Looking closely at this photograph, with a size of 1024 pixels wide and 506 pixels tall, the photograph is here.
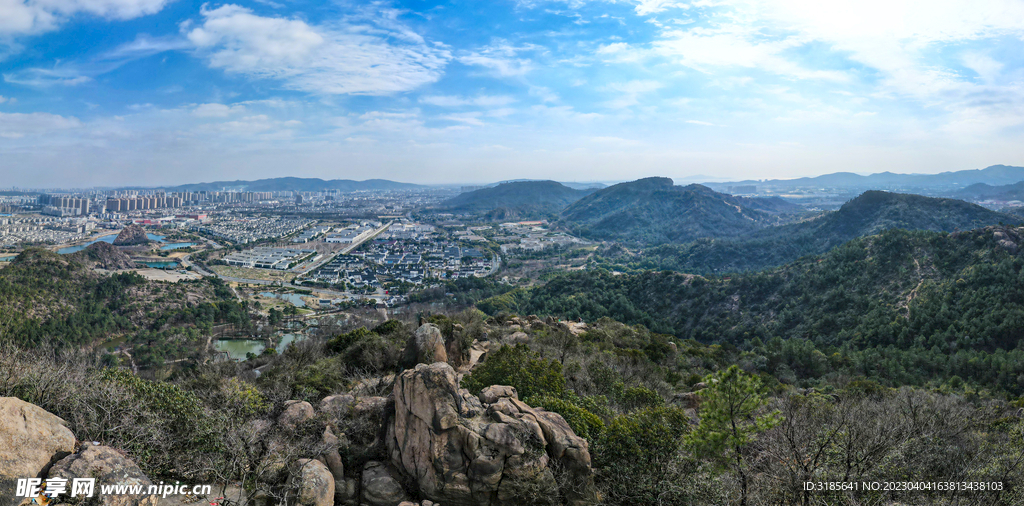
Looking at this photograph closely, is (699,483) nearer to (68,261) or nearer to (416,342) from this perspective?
(416,342)

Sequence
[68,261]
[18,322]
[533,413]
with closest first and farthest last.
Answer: [533,413] < [18,322] < [68,261]

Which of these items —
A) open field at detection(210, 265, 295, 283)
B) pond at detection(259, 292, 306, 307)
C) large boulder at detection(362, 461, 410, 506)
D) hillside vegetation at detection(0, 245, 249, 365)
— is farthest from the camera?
open field at detection(210, 265, 295, 283)

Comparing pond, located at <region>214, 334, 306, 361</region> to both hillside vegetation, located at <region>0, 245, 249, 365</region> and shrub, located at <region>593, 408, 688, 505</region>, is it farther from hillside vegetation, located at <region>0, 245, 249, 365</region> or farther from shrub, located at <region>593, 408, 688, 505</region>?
shrub, located at <region>593, 408, 688, 505</region>

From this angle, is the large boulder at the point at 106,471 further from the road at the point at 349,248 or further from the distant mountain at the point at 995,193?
the distant mountain at the point at 995,193

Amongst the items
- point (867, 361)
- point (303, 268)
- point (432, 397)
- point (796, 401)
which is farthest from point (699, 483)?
point (303, 268)

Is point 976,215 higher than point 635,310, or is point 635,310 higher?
point 976,215

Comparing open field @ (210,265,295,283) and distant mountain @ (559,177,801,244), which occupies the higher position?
distant mountain @ (559,177,801,244)

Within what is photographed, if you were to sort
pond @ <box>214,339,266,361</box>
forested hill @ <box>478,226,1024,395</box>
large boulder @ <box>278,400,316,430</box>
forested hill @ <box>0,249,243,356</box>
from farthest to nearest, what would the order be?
pond @ <box>214,339,266,361</box> < forested hill @ <box>0,249,243,356</box> < forested hill @ <box>478,226,1024,395</box> < large boulder @ <box>278,400,316,430</box>

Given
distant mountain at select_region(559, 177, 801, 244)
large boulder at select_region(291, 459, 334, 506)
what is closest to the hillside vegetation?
large boulder at select_region(291, 459, 334, 506)
